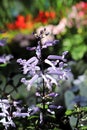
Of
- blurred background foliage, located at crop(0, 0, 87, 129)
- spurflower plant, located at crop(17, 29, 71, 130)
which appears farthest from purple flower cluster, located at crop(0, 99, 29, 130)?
blurred background foliage, located at crop(0, 0, 87, 129)

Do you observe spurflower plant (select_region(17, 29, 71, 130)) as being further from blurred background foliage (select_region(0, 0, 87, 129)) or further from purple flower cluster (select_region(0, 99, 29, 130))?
blurred background foliage (select_region(0, 0, 87, 129))

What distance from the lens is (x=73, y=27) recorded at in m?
4.64

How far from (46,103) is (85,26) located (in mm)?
2590

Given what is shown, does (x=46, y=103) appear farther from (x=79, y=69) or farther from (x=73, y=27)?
(x=73, y=27)

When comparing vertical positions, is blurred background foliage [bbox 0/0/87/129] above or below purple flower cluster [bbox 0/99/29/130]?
above

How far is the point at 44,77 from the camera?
1.96 metres

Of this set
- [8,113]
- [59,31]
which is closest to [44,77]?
[8,113]

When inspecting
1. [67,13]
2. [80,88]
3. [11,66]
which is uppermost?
[67,13]

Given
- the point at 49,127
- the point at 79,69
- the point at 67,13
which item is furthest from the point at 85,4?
the point at 49,127

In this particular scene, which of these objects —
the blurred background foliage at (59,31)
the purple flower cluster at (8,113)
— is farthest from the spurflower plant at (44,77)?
the blurred background foliage at (59,31)

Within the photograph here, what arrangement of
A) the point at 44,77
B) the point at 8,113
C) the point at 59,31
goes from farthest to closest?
the point at 59,31
the point at 8,113
the point at 44,77

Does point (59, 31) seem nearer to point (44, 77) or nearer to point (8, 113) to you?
point (8, 113)

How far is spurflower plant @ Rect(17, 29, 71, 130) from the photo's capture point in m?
1.97

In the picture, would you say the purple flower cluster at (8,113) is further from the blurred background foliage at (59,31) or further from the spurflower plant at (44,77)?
the blurred background foliage at (59,31)
